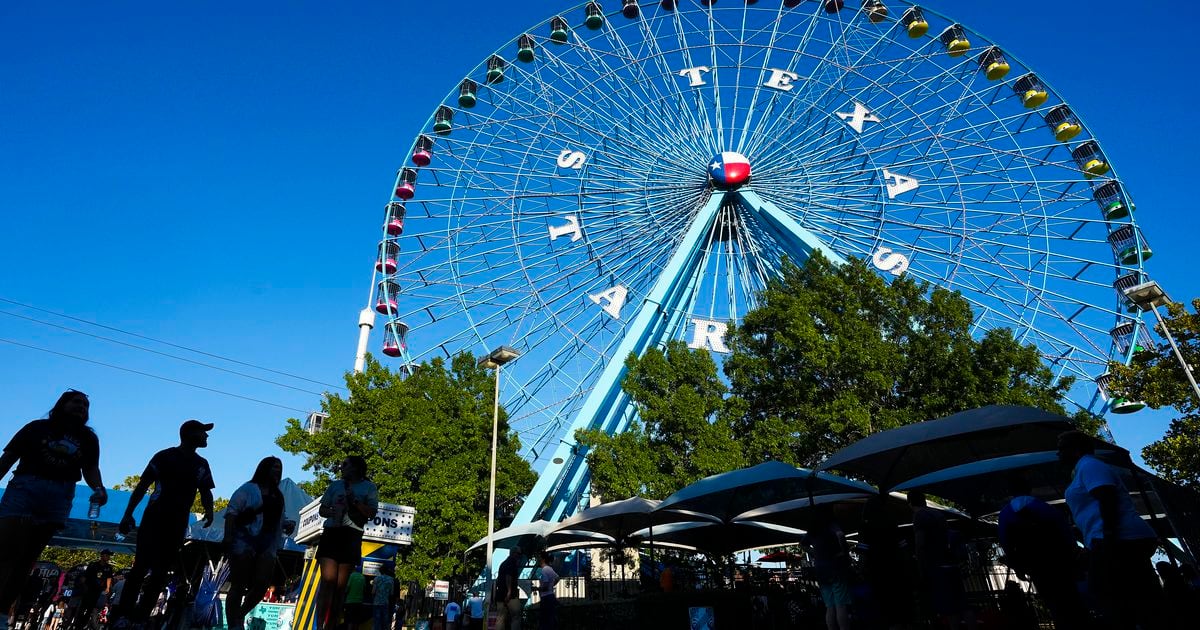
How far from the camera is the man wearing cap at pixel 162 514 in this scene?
13.2 feet

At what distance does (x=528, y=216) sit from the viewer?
75.3 feet

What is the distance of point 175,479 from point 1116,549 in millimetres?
5308

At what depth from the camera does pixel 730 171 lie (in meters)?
21.6

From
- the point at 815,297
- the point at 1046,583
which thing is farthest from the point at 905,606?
the point at 815,297

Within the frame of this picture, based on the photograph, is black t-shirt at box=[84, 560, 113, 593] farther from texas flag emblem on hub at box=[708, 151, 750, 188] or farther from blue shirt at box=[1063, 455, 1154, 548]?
texas flag emblem on hub at box=[708, 151, 750, 188]

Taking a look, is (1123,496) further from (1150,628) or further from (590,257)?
(590,257)

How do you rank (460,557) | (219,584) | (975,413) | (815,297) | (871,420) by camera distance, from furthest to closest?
(460,557), (815,297), (871,420), (219,584), (975,413)

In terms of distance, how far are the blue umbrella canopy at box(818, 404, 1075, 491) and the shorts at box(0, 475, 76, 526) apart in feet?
22.0

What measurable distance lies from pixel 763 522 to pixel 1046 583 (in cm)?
798

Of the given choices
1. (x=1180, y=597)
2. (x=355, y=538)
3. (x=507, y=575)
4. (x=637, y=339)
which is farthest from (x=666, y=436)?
(x=355, y=538)

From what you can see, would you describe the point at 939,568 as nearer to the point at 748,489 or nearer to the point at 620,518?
the point at 748,489

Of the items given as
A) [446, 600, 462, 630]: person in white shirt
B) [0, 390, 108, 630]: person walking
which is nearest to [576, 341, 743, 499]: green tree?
[446, 600, 462, 630]: person in white shirt

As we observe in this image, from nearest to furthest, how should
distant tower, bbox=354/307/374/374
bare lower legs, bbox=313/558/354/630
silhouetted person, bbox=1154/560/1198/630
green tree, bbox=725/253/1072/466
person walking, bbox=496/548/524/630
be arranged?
1. bare lower legs, bbox=313/558/354/630
2. silhouetted person, bbox=1154/560/1198/630
3. person walking, bbox=496/548/524/630
4. green tree, bbox=725/253/1072/466
5. distant tower, bbox=354/307/374/374

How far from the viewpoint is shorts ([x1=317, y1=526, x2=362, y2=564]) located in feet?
15.5
